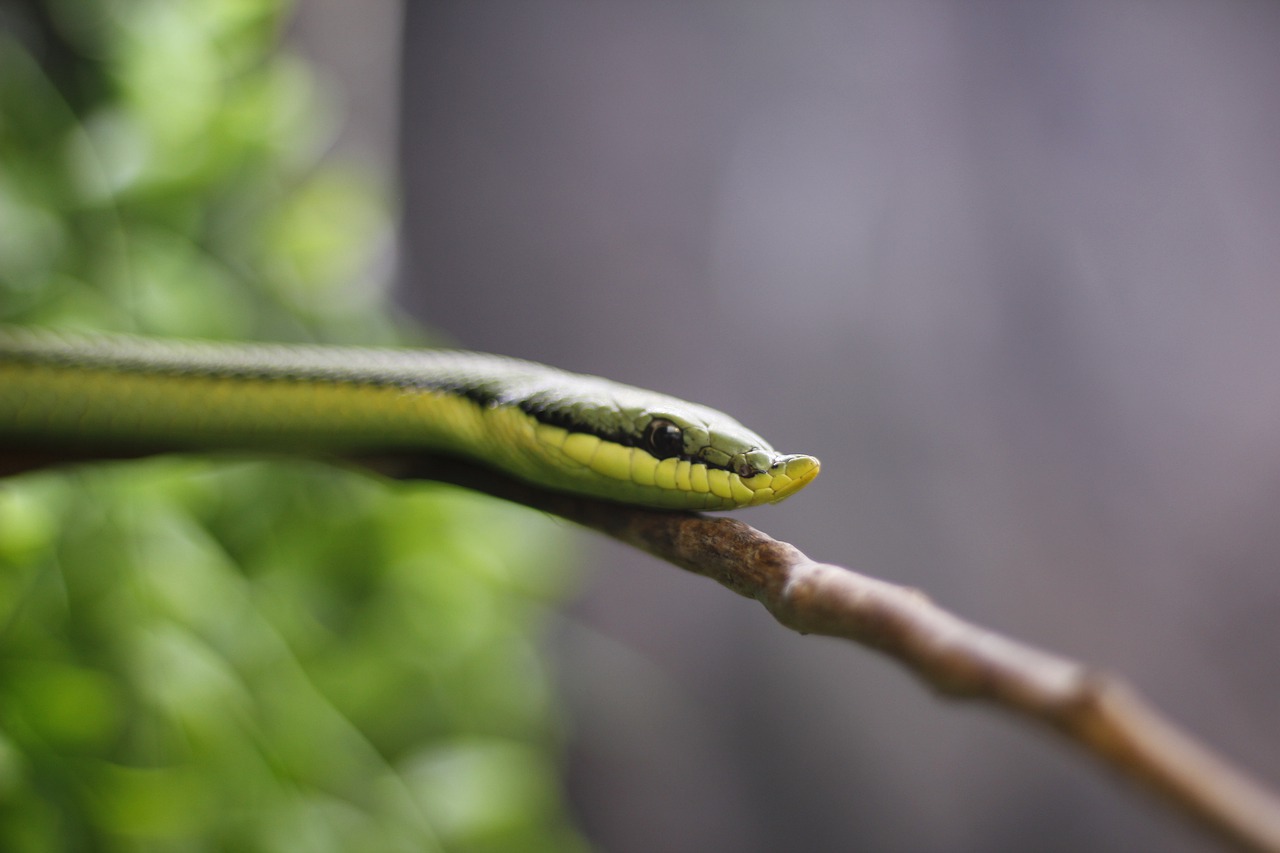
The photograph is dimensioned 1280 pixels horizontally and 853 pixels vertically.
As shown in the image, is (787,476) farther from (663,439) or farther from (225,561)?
(225,561)

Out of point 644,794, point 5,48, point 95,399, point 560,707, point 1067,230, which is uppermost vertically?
point 1067,230

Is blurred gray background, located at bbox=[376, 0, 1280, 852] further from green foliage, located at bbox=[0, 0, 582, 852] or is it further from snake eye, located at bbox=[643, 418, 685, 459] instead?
snake eye, located at bbox=[643, 418, 685, 459]

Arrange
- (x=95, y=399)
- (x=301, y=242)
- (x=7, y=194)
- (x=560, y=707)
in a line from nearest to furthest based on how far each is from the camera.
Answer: (x=95, y=399)
(x=7, y=194)
(x=301, y=242)
(x=560, y=707)

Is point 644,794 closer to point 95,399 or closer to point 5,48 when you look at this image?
point 95,399

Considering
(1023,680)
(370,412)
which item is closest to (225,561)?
(370,412)

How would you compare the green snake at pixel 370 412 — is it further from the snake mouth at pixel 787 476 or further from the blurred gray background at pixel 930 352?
the blurred gray background at pixel 930 352

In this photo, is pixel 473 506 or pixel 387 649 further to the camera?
pixel 473 506

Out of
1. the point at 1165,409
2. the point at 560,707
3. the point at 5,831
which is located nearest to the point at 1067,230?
the point at 1165,409
